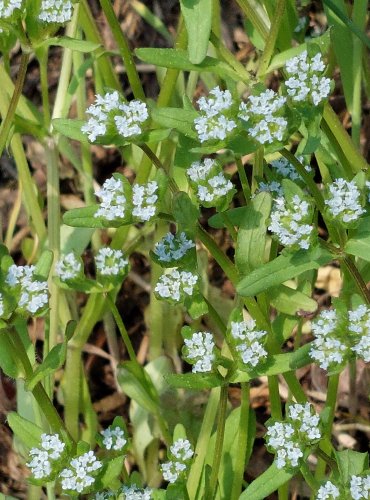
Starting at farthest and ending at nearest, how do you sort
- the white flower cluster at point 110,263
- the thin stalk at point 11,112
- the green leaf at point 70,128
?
the white flower cluster at point 110,263, the thin stalk at point 11,112, the green leaf at point 70,128

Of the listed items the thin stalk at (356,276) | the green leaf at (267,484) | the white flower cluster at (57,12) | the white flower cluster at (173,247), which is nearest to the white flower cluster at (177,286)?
the white flower cluster at (173,247)

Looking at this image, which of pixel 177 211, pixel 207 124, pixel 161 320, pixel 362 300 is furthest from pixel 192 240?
pixel 161 320

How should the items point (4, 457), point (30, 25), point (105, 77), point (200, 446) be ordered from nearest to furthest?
point (30, 25) → point (200, 446) → point (105, 77) → point (4, 457)

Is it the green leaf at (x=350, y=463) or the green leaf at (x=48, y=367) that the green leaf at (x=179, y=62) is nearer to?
the green leaf at (x=48, y=367)

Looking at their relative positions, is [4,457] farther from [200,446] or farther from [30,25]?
[30,25]

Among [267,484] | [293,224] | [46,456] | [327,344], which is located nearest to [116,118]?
[293,224]

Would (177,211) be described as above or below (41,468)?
above

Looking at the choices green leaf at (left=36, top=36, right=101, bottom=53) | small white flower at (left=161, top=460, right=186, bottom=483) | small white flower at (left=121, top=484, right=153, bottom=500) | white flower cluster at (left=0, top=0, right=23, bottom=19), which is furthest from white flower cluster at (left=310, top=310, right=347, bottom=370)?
white flower cluster at (left=0, top=0, right=23, bottom=19)
